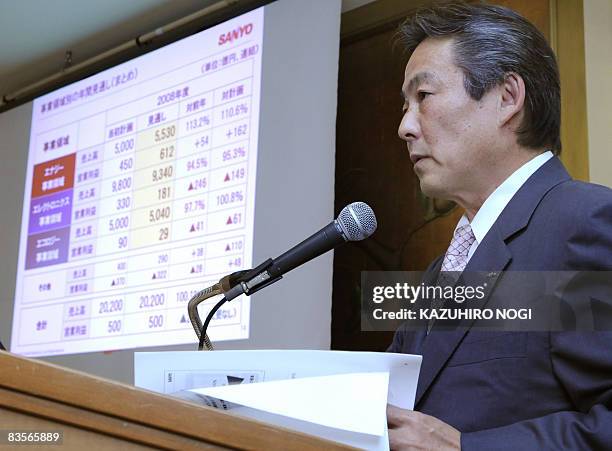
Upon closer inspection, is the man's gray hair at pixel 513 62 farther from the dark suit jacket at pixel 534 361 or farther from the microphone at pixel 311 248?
the microphone at pixel 311 248

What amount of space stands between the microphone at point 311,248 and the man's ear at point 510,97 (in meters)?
0.42

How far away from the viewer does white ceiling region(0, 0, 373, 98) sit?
12.4 ft

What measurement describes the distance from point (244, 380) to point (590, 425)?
0.42 meters

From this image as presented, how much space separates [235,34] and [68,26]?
3.63 ft

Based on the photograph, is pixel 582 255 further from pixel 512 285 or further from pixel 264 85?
pixel 264 85

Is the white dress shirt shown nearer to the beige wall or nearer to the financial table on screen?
the beige wall

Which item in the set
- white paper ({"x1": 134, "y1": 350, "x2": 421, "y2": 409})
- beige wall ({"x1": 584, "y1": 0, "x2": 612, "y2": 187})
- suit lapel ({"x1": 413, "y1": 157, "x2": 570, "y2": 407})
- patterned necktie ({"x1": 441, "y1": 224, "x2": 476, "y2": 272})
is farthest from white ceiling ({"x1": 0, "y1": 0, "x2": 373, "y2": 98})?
white paper ({"x1": 134, "y1": 350, "x2": 421, "y2": 409})

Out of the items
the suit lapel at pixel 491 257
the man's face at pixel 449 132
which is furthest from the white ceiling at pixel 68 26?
the suit lapel at pixel 491 257

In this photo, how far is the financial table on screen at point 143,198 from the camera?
309cm

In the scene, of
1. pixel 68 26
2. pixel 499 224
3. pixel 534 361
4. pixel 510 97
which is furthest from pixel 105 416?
pixel 68 26

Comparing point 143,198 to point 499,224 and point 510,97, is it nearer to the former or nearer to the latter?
point 510,97

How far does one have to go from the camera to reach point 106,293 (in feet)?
11.1

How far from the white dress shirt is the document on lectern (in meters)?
0.46

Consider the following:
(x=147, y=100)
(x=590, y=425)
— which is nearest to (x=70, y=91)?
(x=147, y=100)
